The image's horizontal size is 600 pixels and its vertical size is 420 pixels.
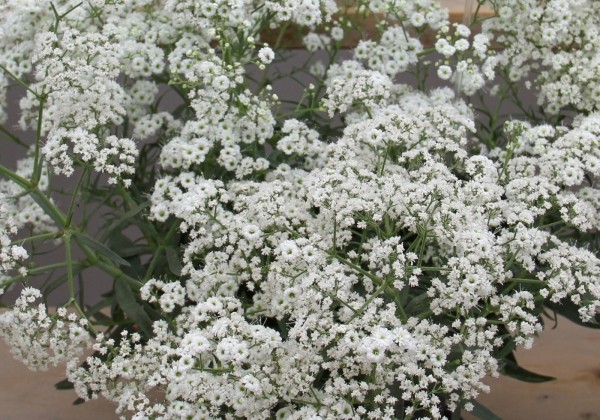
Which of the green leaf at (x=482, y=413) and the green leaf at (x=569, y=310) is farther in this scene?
the green leaf at (x=569, y=310)

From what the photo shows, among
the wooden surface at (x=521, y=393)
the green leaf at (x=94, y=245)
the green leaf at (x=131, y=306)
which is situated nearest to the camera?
the green leaf at (x=94, y=245)

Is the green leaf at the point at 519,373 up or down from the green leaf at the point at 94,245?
down

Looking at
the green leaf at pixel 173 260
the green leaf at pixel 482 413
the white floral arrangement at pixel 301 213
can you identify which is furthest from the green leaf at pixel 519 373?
the green leaf at pixel 173 260

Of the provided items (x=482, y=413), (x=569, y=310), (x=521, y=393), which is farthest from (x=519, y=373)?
(x=521, y=393)

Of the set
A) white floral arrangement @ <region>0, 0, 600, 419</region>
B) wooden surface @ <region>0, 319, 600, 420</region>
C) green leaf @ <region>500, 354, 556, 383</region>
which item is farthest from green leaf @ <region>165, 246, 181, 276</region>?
green leaf @ <region>500, 354, 556, 383</region>

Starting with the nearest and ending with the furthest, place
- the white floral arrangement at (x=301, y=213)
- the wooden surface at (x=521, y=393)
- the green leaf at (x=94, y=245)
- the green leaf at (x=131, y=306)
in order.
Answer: the white floral arrangement at (x=301, y=213) → the green leaf at (x=94, y=245) → the green leaf at (x=131, y=306) → the wooden surface at (x=521, y=393)

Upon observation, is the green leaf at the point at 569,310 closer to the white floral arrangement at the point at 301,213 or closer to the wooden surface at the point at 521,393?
the white floral arrangement at the point at 301,213

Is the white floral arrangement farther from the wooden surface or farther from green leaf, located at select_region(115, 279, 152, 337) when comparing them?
the wooden surface
